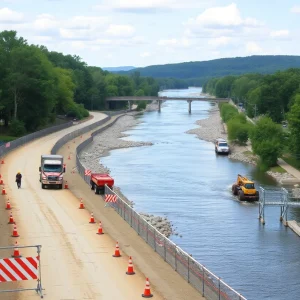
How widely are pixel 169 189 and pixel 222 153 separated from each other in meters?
35.4

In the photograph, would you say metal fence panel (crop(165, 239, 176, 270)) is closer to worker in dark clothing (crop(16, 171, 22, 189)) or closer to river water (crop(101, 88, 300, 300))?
river water (crop(101, 88, 300, 300))

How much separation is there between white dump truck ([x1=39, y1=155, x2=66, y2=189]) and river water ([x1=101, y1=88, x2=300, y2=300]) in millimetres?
6245

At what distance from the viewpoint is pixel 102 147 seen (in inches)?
4222

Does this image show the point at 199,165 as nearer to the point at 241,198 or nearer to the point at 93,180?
the point at 241,198

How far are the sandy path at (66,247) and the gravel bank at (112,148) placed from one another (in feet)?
17.5

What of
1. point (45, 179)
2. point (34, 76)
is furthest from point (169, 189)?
point (34, 76)

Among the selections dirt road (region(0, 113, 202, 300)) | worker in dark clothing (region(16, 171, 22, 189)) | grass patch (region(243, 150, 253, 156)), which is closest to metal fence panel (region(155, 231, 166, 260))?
dirt road (region(0, 113, 202, 300))

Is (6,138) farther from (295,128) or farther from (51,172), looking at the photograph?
(51,172)

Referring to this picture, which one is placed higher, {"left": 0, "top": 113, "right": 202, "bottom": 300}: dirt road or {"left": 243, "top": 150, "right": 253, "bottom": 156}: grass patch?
{"left": 0, "top": 113, "right": 202, "bottom": 300}: dirt road

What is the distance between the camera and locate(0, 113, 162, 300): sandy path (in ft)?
97.0

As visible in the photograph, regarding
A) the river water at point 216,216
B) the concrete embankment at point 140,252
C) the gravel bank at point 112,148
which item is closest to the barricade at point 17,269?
the concrete embankment at point 140,252

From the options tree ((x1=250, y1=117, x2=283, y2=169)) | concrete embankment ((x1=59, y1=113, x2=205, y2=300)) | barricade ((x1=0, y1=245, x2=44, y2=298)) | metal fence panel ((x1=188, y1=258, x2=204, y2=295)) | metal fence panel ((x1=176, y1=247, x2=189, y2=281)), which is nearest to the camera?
barricade ((x1=0, y1=245, x2=44, y2=298))

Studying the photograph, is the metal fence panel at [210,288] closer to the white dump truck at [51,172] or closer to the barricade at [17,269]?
the barricade at [17,269]

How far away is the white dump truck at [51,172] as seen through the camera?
56000 mm
